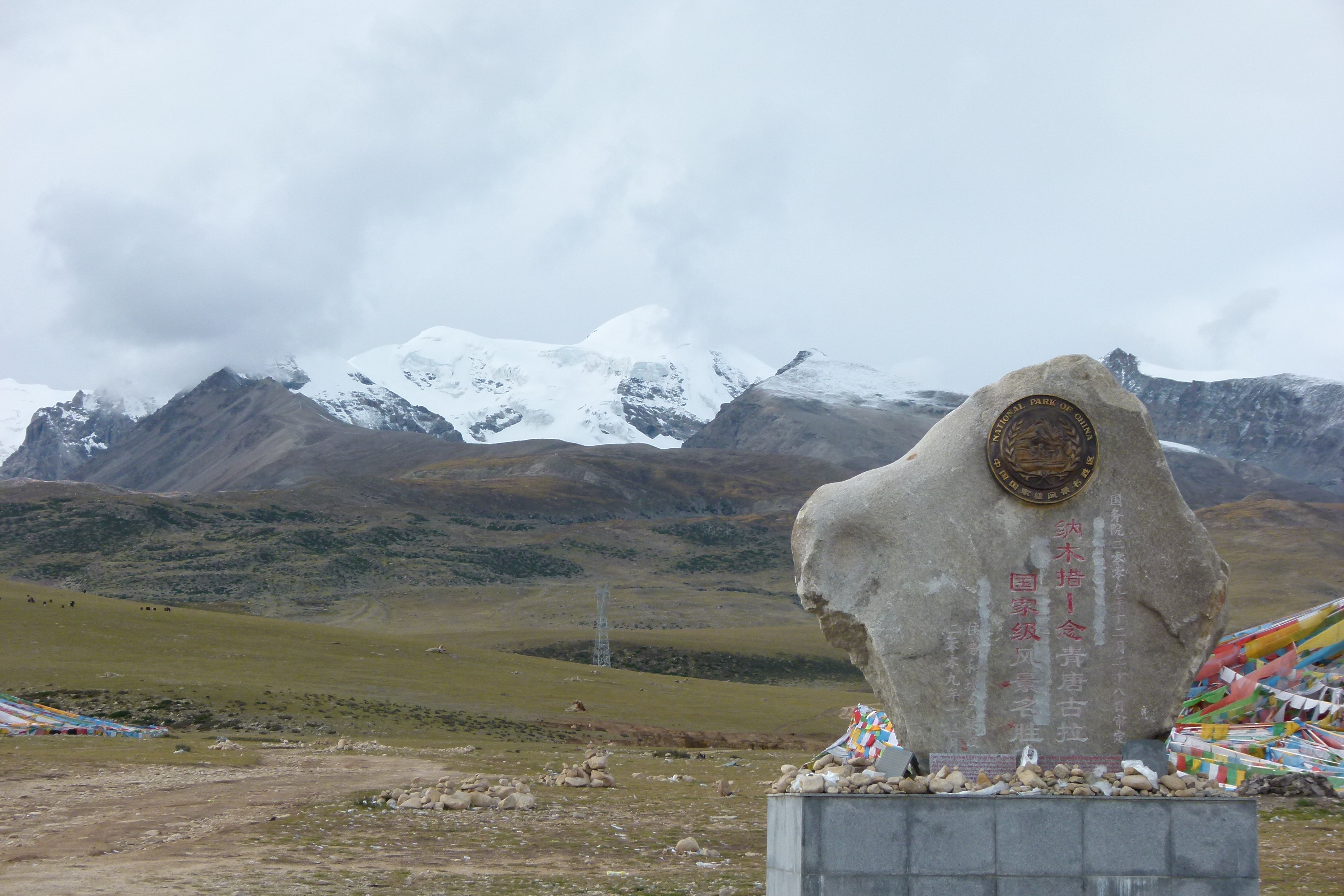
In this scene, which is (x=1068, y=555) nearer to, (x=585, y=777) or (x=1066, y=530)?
(x=1066, y=530)

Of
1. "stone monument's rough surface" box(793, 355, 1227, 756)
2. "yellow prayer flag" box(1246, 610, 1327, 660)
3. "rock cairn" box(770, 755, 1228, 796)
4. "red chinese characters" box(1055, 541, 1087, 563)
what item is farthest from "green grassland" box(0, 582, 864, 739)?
"red chinese characters" box(1055, 541, 1087, 563)

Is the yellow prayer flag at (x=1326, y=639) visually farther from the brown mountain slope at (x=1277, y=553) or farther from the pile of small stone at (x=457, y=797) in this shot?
the brown mountain slope at (x=1277, y=553)

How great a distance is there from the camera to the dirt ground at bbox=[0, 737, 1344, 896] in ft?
46.5

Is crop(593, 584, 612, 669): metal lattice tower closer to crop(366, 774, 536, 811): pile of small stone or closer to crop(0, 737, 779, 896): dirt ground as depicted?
crop(0, 737, 779, 896): dirt ground

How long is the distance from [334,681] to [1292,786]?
1322 inches

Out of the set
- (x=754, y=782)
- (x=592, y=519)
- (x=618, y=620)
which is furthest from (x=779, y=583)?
(x=754, y=782)

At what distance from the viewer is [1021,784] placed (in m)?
12.5

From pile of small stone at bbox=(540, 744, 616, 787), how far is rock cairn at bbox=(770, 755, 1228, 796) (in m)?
11.7

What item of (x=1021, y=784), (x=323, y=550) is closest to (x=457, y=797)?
(x=1021, y=784)

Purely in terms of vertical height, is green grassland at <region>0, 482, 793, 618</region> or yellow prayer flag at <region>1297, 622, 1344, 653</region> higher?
green grassland at <region>0, 482, 793, 618</region>

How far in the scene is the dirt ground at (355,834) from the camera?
14188 millimetres

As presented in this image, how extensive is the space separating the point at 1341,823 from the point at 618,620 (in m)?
78.5

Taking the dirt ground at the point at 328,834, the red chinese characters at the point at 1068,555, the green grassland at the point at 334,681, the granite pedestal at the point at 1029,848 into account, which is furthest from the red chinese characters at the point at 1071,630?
the green grassland at the point at 334,681

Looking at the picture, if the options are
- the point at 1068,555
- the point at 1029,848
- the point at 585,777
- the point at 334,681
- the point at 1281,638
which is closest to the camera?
the point at 1029,848
